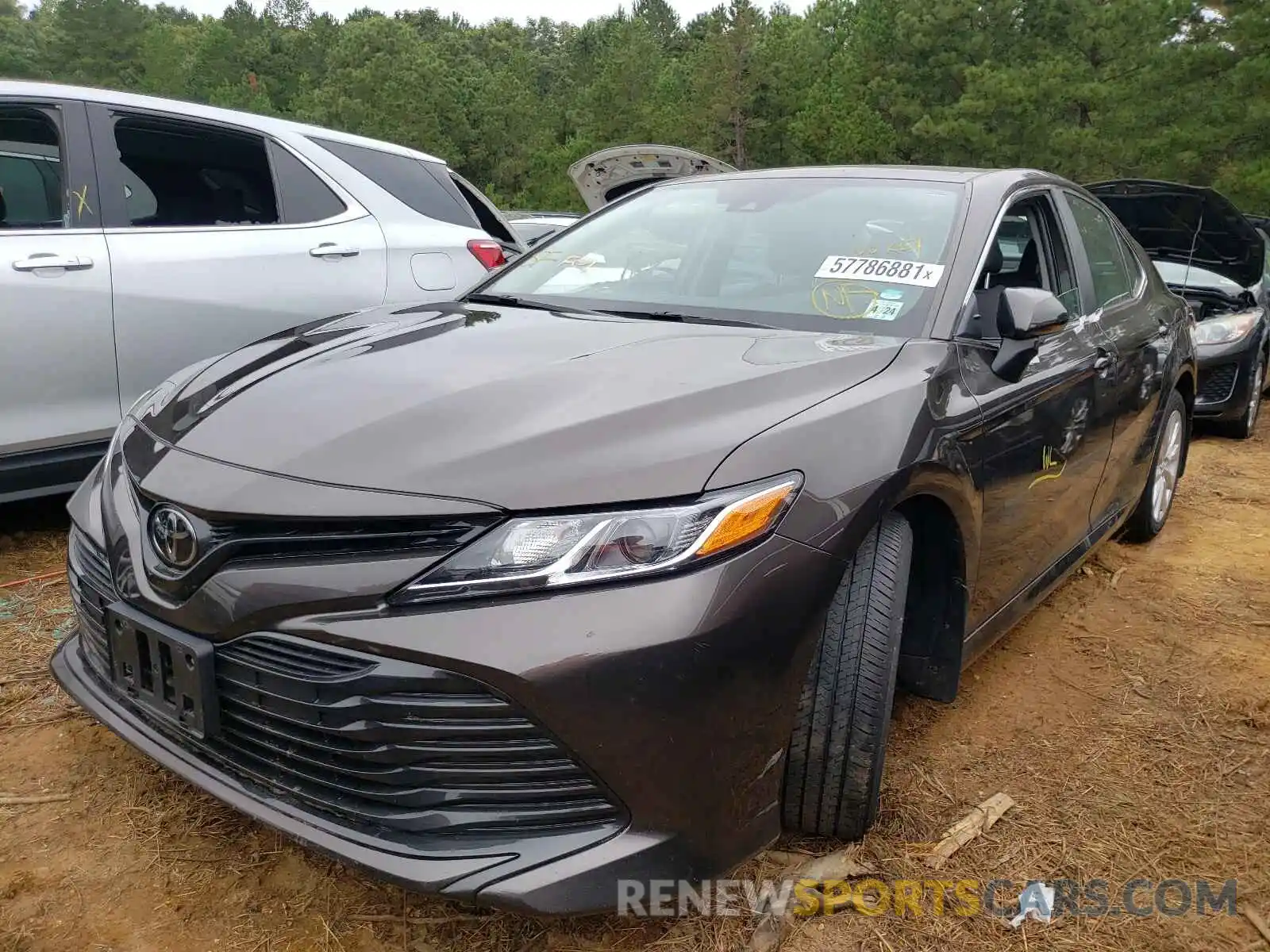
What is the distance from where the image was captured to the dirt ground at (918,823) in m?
1.77

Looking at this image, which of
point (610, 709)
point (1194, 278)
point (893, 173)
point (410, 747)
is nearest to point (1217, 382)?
point (1194, 278)

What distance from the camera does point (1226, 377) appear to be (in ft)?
20.7

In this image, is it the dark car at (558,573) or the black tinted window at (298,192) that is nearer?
the dark car at (558,573)


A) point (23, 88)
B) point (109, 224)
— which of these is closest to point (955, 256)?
point (109, 224)

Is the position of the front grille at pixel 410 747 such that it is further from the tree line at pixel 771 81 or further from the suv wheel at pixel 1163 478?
the tree line at pixel 771 81

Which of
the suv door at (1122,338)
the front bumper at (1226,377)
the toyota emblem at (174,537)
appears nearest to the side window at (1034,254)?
the suv door at (1122,338)

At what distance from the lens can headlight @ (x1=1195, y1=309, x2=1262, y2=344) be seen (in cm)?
625

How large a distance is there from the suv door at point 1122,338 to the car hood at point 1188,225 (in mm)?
2892

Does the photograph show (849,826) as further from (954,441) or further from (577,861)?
(954,441)

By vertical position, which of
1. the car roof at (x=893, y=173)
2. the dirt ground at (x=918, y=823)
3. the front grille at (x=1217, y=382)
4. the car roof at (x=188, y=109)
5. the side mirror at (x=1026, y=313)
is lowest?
the dirt ground at (x=918, y=823)

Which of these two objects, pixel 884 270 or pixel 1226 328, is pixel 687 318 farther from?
pixel 1226 328

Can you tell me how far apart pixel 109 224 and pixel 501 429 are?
8.19ft

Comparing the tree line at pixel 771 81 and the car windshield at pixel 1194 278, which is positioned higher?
the tree line at pixel 771 81

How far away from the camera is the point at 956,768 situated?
2.38 metres
